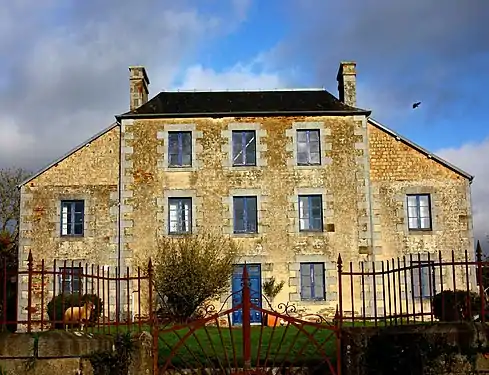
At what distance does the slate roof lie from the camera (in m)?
24.1

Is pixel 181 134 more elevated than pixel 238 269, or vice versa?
pixel 181 134

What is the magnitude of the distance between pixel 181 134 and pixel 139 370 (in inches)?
621

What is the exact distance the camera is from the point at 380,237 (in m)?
23.5

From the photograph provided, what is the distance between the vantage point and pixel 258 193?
23.7m

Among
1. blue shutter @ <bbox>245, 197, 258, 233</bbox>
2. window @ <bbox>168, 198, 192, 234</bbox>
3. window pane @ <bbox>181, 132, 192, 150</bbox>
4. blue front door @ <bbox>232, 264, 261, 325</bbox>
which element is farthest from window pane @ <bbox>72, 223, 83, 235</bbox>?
blue shutter @ <bbox>245, 197, 258, 233</bbox>

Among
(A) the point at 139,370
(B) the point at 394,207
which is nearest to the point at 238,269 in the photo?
(B) the point at 394,207

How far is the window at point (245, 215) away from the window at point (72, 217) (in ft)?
17.3

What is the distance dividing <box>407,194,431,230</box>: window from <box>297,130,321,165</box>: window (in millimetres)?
3528

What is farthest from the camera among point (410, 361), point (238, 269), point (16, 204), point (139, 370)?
point (16, 204)

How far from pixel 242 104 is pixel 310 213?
15.4 ft

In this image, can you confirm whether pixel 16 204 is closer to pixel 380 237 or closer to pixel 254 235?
pixel 254 235

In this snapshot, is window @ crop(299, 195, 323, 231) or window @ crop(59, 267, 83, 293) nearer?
window @ crop(59, 267, 83, 293)

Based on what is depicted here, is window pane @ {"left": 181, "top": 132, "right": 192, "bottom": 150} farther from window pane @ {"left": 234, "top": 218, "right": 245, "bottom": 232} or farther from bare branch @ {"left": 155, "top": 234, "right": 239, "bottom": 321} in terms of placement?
bare branch @ {"left": 155, "top": 234, "right": 239, "bottom": 321}

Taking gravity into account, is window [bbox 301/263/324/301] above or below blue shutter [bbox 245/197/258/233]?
below
